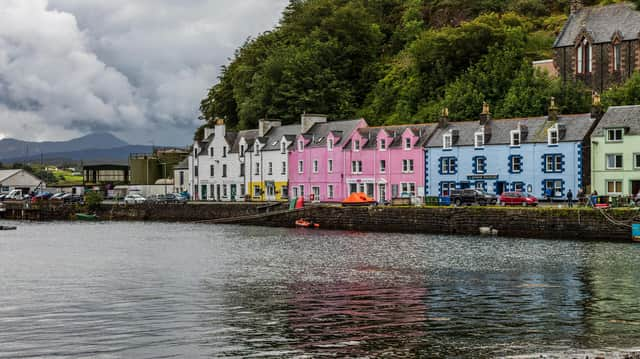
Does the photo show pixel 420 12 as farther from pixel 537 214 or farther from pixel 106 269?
pixel 106 269

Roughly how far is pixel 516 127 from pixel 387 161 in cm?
1504

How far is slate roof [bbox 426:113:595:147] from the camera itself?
254 feet

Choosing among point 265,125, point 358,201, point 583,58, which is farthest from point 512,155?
point 265,125

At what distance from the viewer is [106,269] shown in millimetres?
49094

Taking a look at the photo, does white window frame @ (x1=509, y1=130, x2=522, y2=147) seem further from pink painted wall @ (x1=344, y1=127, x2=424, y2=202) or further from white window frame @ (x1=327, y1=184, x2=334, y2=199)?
white window frame @ (x1=327, y1=184, x2=334, y2=199)

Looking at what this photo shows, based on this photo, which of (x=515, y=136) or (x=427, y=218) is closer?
(x=427, y=218)

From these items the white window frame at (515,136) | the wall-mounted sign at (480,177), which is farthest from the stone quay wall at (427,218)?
the white window frame at (515,136)

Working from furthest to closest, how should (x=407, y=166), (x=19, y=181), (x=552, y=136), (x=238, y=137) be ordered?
(x=19, y=181), (x=238, y=137), (x=407, y=166), (x=552, y=136)

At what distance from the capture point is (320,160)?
9981 centimetres

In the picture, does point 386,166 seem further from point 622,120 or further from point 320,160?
point 622,120

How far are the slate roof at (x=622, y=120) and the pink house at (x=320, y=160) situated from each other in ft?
96.8

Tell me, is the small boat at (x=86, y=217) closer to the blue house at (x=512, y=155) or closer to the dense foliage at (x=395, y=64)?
the dense foliage at (x=395, y=64)

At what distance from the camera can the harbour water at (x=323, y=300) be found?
1040 inches

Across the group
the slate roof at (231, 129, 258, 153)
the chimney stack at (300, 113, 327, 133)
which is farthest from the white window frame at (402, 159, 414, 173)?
the slate roof at (231, 129, 258, 153)
